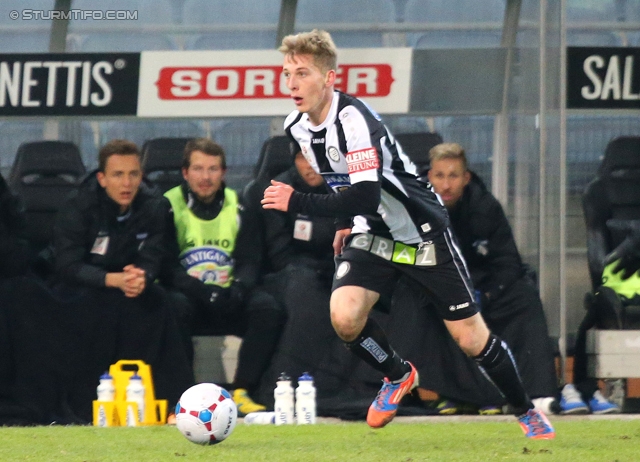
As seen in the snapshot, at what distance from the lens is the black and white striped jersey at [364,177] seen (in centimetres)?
456

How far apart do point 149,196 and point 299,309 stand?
102 centimetres

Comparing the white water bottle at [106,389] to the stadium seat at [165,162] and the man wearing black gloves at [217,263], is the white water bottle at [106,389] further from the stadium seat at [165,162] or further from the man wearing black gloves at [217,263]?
the stadium seat at [165,162]

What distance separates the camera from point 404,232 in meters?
4.87

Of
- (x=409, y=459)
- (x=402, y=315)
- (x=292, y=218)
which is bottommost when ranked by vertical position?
(x=409, y=459)

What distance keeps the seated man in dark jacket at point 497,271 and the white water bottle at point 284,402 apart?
91 centimetres

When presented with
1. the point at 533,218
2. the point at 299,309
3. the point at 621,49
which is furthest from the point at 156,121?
the point at 621,49

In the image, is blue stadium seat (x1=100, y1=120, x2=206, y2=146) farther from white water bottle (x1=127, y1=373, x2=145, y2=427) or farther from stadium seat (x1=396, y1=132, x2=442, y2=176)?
white water bottle (x1=127, y1=373, x2=145, y2=427)

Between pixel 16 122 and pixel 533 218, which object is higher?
pixel 16 122

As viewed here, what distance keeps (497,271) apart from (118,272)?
202 centimetres

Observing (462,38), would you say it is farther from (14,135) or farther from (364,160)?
(364,160)

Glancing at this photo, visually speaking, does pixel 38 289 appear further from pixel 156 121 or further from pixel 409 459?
pixel 409 459

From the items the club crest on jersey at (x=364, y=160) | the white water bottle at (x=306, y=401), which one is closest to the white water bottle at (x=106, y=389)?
the white water bottle at (x=306, y=401)

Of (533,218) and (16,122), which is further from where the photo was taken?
(16,122)

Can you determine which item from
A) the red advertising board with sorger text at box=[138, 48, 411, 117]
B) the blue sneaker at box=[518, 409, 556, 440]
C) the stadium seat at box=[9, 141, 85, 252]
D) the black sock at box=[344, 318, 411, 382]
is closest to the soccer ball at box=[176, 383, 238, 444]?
the black sock at box=[344, 318, 411, 382]
